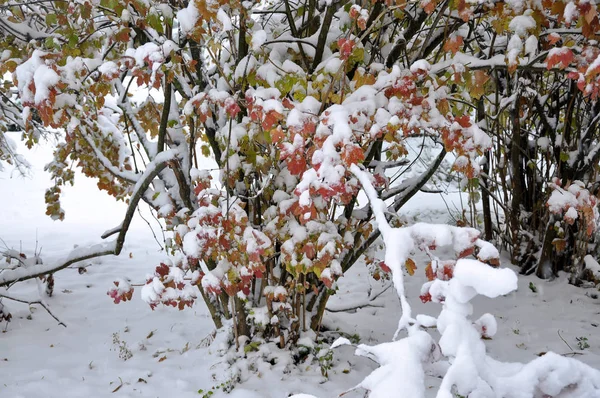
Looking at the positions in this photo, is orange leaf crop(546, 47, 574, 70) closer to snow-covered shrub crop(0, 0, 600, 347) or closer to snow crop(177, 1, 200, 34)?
snow-covered shrub crop(0, 0, 600, 347)

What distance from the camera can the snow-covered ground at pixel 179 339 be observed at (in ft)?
8.41

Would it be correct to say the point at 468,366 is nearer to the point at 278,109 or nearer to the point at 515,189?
the point at 278,109

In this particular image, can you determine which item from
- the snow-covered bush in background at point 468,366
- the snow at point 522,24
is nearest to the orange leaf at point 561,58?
the snow at point 522,24

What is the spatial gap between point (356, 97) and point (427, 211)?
5.02 meters

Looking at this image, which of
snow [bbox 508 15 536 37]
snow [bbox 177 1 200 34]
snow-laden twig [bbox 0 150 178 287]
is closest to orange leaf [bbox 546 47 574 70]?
snow [bbox 508 15 536 37]

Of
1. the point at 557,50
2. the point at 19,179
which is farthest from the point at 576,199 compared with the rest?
the point at 19,179

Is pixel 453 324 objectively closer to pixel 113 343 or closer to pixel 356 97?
pixel 356 97

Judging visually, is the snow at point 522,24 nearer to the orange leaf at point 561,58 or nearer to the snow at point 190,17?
the orange leaf at point 561,58

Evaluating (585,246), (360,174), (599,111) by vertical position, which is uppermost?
(599,111)

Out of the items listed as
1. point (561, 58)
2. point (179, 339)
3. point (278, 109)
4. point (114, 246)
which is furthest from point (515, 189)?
point (114, 246)

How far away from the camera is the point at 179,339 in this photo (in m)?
3.26

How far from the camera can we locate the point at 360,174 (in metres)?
1.34

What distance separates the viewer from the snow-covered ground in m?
2.56

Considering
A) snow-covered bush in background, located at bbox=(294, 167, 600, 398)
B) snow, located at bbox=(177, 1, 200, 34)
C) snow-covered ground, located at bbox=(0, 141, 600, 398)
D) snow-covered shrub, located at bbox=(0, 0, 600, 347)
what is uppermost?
snow, located at bbox=(177, 1, 200, 34)
